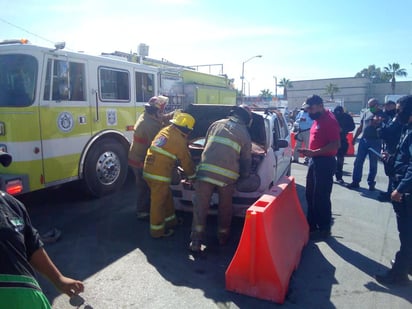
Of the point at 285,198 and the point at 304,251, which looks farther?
the point at 304,251

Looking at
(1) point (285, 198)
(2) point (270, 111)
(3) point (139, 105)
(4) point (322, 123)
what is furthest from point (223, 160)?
(3) point (139, 105)

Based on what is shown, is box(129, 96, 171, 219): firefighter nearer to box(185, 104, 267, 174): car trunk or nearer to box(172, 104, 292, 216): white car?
box(172, 104, 292, 216): white car

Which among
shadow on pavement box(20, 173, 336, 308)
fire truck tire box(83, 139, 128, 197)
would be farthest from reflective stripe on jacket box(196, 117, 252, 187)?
fire truck tire box(83, 139, 128, 197)

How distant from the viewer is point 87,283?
354 cm

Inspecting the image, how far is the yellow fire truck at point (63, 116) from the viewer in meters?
4.91

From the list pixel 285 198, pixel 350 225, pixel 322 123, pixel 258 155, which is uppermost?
pixel 322 123

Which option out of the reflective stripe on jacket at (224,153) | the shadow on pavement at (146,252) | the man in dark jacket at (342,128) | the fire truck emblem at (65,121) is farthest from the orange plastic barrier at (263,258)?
the man in dark jacket at (342,128)

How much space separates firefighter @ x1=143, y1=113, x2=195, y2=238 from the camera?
442cm

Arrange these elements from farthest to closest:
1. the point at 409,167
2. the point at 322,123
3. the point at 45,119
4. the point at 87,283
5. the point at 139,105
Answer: the point at 139,105
the point at 45,119
the point at 322,123
the point at 87,283
the point at 409,167

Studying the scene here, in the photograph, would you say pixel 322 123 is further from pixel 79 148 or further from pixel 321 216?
pixel 79 148

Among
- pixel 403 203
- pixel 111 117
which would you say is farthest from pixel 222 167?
pixel 111 117

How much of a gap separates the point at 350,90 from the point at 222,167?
7794cm

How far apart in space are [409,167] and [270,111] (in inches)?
125

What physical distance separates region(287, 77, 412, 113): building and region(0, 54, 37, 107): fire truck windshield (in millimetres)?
70103
